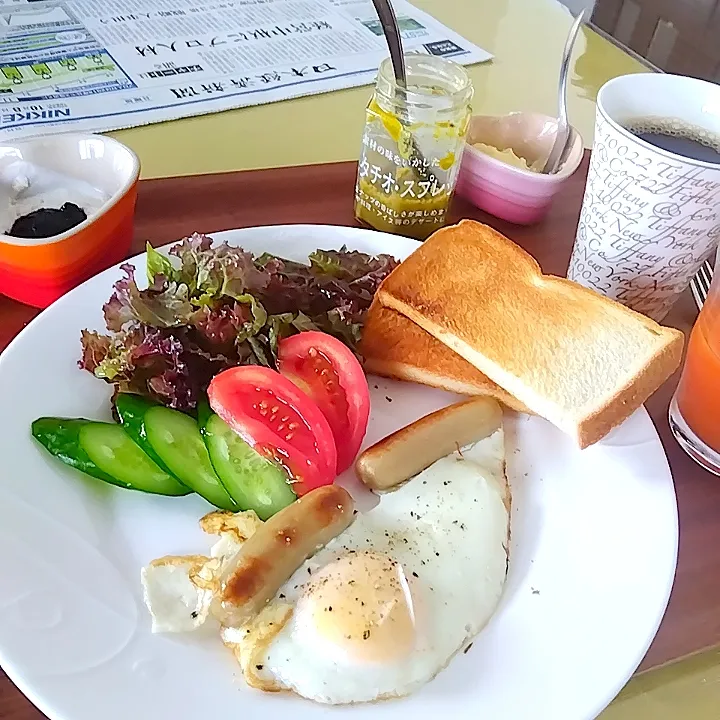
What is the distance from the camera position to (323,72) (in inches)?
97.4

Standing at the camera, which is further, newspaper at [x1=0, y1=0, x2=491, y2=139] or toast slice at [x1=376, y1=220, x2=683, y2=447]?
newspaper at [x1=0, y1=0, x2=491, y2=139]

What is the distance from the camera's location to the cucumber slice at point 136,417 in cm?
126

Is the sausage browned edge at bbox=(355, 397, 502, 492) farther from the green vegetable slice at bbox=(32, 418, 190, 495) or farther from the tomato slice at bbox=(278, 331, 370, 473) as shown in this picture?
the green vegetable slice at bbox=(32, 418, 190, 495)

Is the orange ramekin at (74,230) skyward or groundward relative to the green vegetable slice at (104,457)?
skyward

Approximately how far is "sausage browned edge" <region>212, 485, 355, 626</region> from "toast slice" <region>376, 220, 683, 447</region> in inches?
15.9

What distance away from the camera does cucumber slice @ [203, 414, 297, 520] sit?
1.23 meters


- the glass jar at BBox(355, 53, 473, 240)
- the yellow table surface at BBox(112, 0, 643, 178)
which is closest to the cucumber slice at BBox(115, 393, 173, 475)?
the glass jar at BBox(355, 53, 473, 240)

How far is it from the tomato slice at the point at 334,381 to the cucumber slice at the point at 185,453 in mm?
190

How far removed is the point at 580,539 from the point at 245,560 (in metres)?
0.51

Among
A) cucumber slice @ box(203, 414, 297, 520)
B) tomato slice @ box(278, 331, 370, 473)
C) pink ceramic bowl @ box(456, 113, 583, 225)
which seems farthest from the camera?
pink ceramic bowl @ box(456, 113, 583, 225)

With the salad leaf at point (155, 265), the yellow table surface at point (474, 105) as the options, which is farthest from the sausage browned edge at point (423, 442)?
the yellow table surface at point (474, 105)

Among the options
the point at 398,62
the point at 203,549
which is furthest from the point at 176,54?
the point at 203,549

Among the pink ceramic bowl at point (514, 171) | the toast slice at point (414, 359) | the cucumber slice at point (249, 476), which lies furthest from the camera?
the pink ceramic bowl at point (514, 171)

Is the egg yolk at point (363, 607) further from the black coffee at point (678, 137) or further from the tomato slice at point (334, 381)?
the black coffee at point (678, 137)
